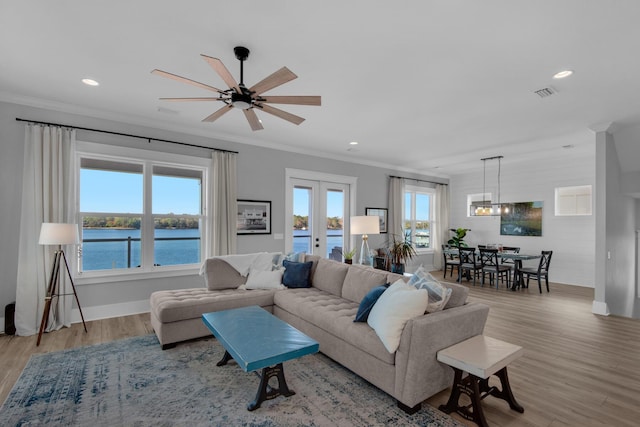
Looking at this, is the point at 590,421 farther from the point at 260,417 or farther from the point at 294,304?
the point at 294,304

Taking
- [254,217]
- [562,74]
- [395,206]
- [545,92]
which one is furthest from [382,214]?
[562,74]

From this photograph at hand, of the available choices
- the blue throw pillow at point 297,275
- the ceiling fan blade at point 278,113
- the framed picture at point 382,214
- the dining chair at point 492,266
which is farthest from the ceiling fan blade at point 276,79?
the dining chair at point 492,266

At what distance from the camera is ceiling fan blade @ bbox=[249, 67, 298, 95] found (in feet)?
6.99

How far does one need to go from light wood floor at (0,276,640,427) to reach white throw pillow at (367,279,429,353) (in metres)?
0.67

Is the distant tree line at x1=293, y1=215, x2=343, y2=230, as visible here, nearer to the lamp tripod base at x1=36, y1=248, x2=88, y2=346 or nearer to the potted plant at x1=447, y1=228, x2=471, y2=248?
the lamp tripod base at x1=36, y1=248, x2=88, y2=346

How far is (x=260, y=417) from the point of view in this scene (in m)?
2.17

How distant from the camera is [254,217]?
5.55m

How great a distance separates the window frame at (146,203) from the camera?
13.7ft

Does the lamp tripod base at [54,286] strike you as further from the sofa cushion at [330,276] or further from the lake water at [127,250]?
the sofa cushion at [330,276]

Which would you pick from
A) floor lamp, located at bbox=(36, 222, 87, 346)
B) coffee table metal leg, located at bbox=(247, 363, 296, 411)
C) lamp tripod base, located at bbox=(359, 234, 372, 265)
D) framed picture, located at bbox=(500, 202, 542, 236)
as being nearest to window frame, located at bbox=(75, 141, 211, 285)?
floor lamp, located at bbox=(36, 222, 87, 346)

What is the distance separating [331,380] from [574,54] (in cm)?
357

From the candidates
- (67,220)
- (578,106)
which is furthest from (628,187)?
(67,220)

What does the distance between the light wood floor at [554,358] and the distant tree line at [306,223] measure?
3040mm

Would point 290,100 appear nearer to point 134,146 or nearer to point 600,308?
point 134,146
